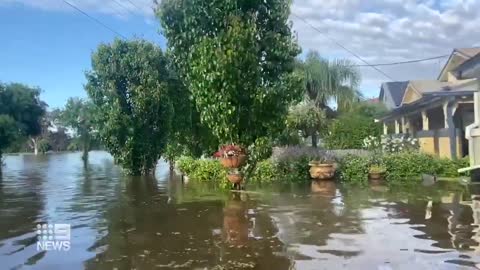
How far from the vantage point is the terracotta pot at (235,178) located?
43.9 feet

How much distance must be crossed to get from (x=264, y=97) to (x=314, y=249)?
6861 millimetres

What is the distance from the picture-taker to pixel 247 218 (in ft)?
30.8

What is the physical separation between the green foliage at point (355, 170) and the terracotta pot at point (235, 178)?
4.62m

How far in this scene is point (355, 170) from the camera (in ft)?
54.9

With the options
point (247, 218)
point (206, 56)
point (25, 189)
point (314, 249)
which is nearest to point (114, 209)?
point (247, 218)

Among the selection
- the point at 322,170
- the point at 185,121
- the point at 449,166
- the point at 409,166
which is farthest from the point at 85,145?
the point at 449,166

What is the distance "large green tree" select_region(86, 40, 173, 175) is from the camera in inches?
826

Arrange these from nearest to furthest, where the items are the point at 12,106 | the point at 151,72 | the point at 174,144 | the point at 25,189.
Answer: the point at 25,189 < the point at 151,72 < the point at 174,144 < the point at 12,106

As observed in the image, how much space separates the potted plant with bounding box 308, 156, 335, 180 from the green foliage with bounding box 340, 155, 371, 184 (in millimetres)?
412

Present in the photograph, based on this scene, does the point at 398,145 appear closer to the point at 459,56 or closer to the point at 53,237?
the point at 459,56

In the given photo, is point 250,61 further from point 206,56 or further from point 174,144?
point 174,144

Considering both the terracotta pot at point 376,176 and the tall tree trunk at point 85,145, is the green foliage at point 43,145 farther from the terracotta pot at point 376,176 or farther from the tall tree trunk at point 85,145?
the terracotta pot at point 376,176

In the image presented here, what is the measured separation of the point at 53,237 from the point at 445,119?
16398mm

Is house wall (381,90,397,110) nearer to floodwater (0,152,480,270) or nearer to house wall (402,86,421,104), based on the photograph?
house wall (402,86,421,104)
